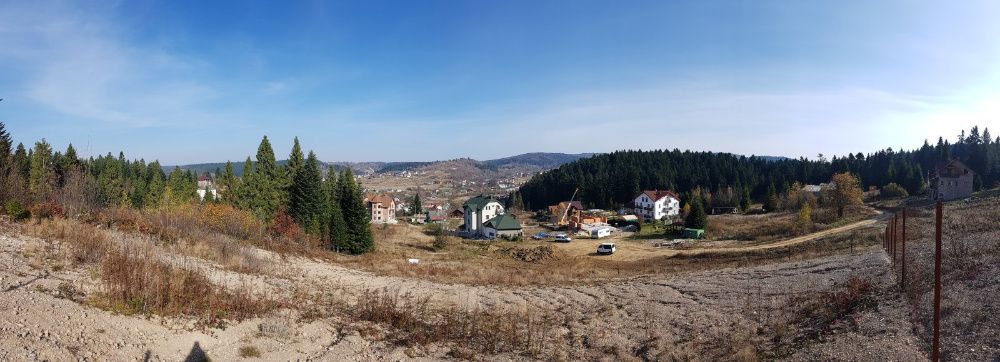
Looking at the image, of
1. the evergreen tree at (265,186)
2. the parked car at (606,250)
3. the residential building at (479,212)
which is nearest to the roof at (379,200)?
the residential building at (479,212)

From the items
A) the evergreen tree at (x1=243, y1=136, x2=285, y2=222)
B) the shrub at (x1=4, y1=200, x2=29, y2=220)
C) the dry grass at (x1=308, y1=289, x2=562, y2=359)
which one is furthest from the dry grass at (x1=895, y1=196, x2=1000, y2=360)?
the evergreen tree at (x1=243, y1=136, x2=285, y2=222)

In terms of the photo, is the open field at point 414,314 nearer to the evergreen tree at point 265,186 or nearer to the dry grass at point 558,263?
the dry grass at point 558,263

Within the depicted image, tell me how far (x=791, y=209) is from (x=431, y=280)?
5793 cm

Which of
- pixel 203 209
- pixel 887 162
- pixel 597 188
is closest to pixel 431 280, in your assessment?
pixel 203 209

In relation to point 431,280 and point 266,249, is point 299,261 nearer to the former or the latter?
point 266,249

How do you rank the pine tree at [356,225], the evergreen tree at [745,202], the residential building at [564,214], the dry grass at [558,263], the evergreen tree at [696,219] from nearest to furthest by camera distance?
the dry grass at [558,263] → the pine tree at [356,225] → the evergreen tree at [696,219] → the residential building at [564,214] → the evergreen tree at [745,202]

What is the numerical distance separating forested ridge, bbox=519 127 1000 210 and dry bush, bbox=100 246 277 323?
79.6m

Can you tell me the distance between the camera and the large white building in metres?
74.0

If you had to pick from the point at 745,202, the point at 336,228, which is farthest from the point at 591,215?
the point at 336,228

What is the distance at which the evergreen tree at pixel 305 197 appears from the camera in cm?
3862

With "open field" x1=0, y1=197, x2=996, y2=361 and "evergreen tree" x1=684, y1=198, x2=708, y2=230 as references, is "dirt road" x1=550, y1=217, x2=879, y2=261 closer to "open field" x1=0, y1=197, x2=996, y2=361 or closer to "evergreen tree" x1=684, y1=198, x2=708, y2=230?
"evergreen tree" x1=684, y1=198, x2=708, y2=230

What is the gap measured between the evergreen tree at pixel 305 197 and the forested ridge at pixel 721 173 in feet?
200

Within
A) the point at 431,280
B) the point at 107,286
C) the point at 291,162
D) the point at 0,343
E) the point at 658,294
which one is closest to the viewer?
the point at 0,343

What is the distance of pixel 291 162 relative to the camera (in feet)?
133
